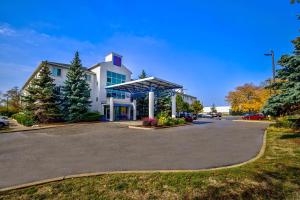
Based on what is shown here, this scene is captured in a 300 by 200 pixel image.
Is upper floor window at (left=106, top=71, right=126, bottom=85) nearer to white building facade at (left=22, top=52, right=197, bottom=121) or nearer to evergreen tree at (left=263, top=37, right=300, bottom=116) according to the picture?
white building facade at (left=22, top=52, right=197, bottom=121)

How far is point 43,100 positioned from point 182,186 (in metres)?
23.8

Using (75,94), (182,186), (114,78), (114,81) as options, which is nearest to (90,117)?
(75,94)

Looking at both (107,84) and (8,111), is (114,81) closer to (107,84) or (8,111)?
(107,84)

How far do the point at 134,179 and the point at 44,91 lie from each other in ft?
73.8

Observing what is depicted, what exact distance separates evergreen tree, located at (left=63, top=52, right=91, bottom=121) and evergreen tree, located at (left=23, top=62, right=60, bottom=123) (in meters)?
1.75

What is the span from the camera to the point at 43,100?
22688 mm

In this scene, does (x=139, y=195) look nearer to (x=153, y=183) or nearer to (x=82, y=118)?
(x=153, y=183)

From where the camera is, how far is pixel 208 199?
368cm

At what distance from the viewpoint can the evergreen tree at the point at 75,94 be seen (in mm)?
24406

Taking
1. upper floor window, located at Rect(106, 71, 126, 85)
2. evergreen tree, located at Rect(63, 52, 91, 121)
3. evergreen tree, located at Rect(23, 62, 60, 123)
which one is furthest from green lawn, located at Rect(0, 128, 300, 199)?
upper floor window, located at Rect(106, 71, 126, 85)

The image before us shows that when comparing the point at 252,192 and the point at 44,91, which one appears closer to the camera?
the point at 252,192

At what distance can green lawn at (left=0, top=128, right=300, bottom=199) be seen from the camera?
12.4 ft

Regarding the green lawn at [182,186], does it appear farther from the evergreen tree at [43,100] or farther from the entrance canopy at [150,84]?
the evergreen tree at [43,100]

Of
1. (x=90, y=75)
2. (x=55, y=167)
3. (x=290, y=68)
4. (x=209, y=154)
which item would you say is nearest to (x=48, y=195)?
(x=55, y=167)
